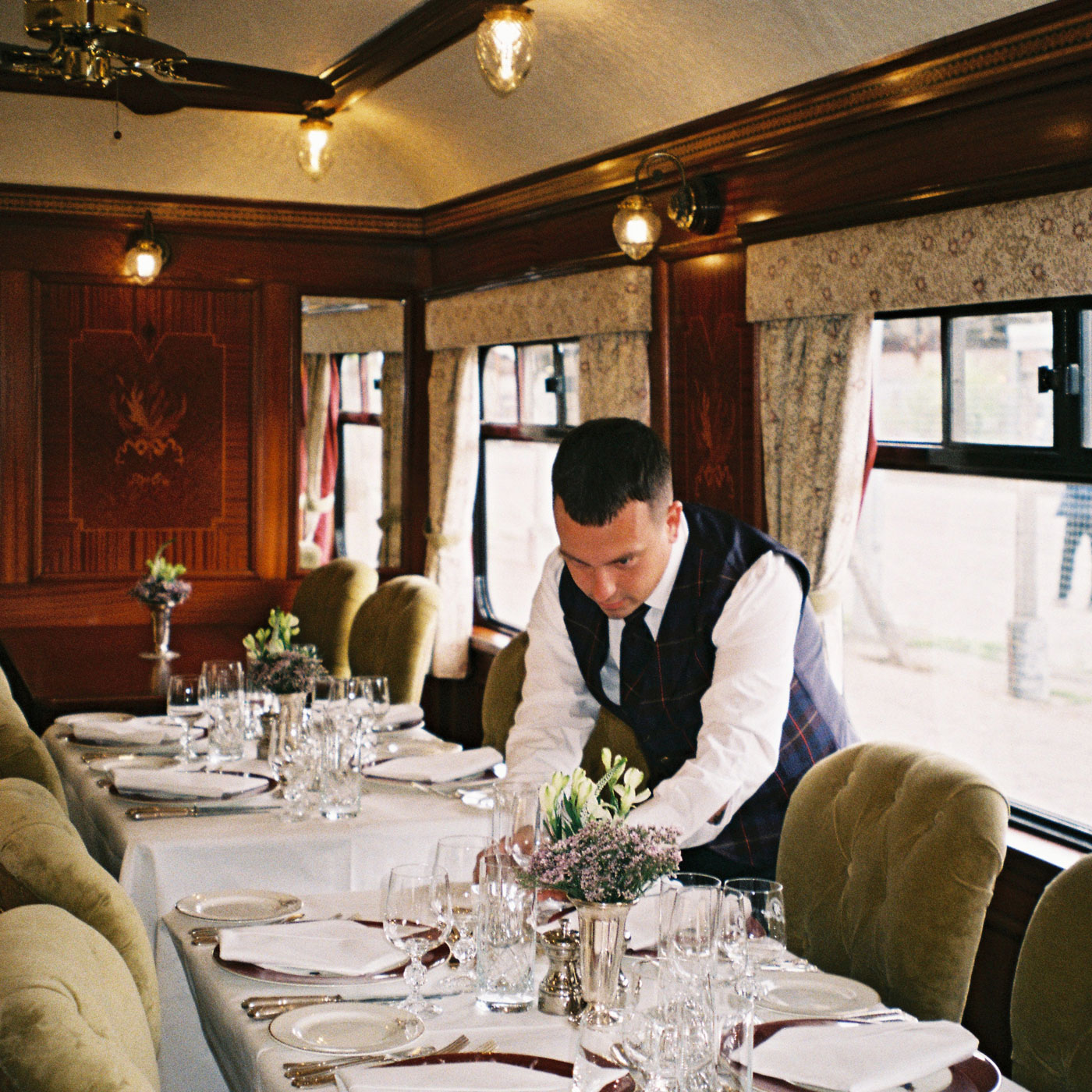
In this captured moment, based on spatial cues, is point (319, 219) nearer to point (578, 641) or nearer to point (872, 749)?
point (578, 641)

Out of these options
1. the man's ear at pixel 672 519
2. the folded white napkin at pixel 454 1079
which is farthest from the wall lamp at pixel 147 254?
the folded white napkin at pixel 454 1079

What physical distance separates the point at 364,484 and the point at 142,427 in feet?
3.94

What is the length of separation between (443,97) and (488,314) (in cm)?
98

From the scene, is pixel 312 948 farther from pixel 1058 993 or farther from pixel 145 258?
pixel 145 258

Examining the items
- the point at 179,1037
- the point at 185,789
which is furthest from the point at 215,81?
the point at 179,1037

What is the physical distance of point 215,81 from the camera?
4.36 metres

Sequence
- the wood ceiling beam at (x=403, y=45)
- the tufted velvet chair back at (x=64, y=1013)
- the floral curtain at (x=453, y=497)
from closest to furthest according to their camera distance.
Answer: the tufted velvet chair back at (x=64, y=1013) < the wood ceiling beam at (x=403, y=45) < the floral curtain at (x=453, y=497)

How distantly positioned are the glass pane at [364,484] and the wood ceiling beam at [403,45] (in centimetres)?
186

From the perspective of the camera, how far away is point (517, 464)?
676 cm

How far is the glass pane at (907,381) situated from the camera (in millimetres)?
3980

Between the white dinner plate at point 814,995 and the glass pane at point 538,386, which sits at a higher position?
the glass pane at point 538,386

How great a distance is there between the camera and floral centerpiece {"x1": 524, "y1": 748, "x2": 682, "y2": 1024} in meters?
1.82

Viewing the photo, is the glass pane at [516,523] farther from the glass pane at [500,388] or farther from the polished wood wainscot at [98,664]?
the polished wood wainscot at [98,664]

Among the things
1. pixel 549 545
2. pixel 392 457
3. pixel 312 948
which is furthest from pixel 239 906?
pixel 392 457
